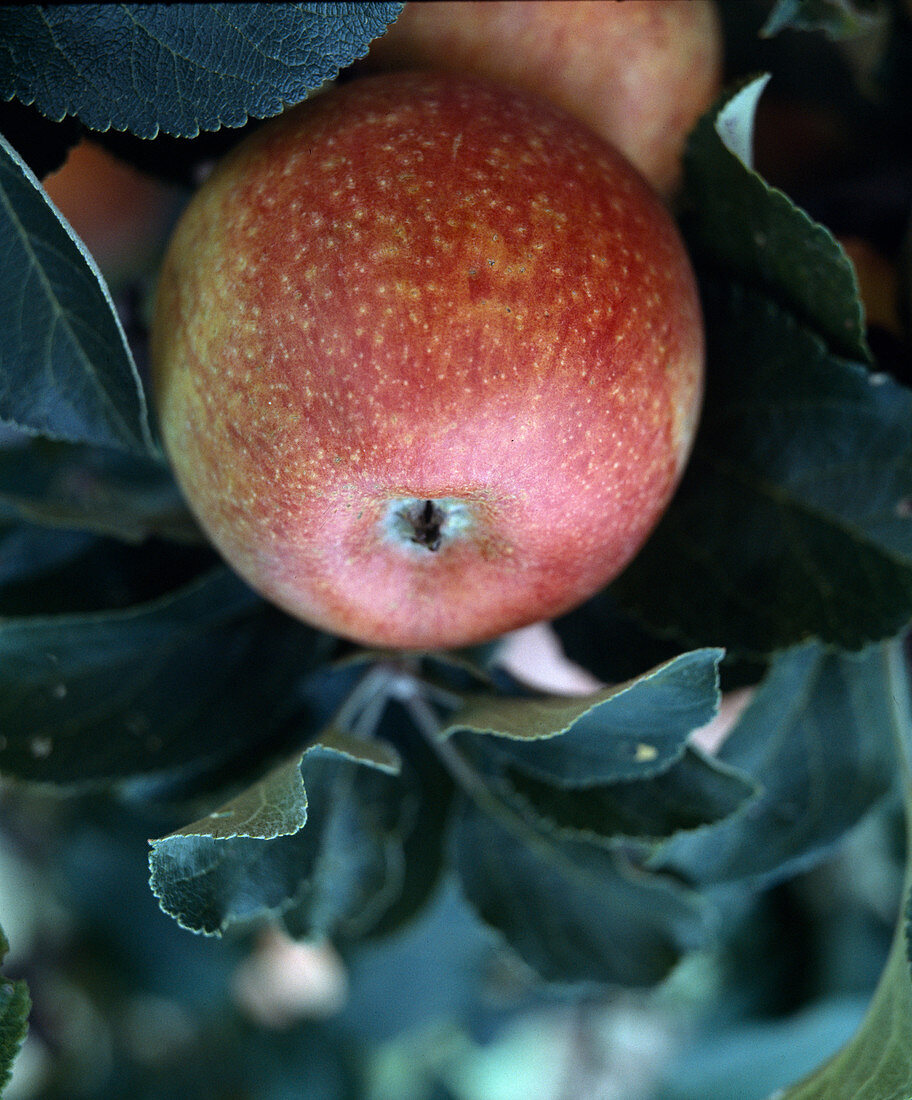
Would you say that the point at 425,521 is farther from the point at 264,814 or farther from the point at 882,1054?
the point at 882,1054

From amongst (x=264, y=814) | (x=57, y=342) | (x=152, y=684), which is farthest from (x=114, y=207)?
(x=264, y=814)

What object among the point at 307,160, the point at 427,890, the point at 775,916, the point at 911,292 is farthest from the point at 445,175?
the point at 775,916

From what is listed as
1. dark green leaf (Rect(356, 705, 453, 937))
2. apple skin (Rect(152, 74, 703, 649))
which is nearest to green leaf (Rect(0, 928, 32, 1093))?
apple skin (Rect(152, 74, 703, 649))

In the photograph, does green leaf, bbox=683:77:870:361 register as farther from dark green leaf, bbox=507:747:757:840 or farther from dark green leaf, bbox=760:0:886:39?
dark green leaf, bbox=507:747:757:840

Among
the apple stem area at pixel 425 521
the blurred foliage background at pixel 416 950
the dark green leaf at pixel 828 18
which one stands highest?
the dark green leaf at pixel 828 18

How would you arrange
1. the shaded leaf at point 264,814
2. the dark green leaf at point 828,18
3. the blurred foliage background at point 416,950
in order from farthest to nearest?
the blurred foliage background at point 416,950 → the dark green leaf at point 828,18 → the shaded leaf at point 264,814

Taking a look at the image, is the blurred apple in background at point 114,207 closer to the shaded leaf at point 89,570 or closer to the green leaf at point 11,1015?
the shaded leaf at point 89,570

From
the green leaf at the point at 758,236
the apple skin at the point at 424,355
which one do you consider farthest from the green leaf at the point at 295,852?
the green leaf at the point at 758,236
